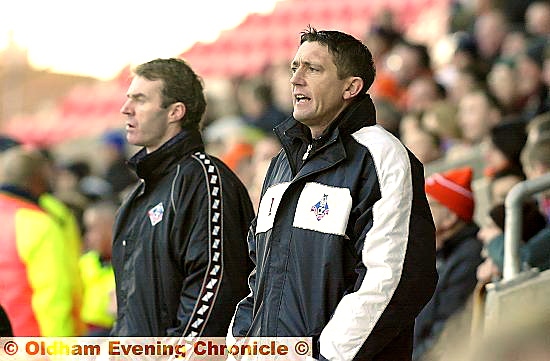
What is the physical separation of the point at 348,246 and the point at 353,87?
0.48 meters

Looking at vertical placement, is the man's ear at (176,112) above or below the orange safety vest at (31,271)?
above

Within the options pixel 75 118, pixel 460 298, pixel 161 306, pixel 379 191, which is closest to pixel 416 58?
pixel 460 298

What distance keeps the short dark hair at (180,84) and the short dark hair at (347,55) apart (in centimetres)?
90

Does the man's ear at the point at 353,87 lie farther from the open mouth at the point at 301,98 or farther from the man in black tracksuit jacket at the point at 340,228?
the open mouth at the point at 301,98

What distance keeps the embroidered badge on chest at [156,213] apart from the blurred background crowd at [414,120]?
4.10ft

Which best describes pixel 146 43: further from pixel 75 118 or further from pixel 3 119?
pixel 3 119

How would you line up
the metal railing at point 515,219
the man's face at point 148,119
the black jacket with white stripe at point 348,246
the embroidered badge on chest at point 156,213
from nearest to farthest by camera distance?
the black jacket with white stripe at point 348,246
the embroidered badge on chest at point 156,213
the man's face at point 148,119
the metal railing at point 515,219

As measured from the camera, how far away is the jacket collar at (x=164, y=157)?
3969mm

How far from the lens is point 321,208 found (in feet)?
10.1

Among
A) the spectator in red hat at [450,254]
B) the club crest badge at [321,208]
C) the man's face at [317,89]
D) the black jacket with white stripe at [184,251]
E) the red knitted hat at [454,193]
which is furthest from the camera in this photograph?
the red knitted hat at [454,193]

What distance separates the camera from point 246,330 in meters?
3.32

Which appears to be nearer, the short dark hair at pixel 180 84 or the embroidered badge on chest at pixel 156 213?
the embroidered badge on chest at pixel 156 213

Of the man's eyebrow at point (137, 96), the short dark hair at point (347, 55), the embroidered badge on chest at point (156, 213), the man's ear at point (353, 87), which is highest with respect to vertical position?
the short dark hair at point (347, 55)

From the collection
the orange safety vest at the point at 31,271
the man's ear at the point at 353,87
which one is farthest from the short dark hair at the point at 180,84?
the orange safety vest at the point at 31,271
